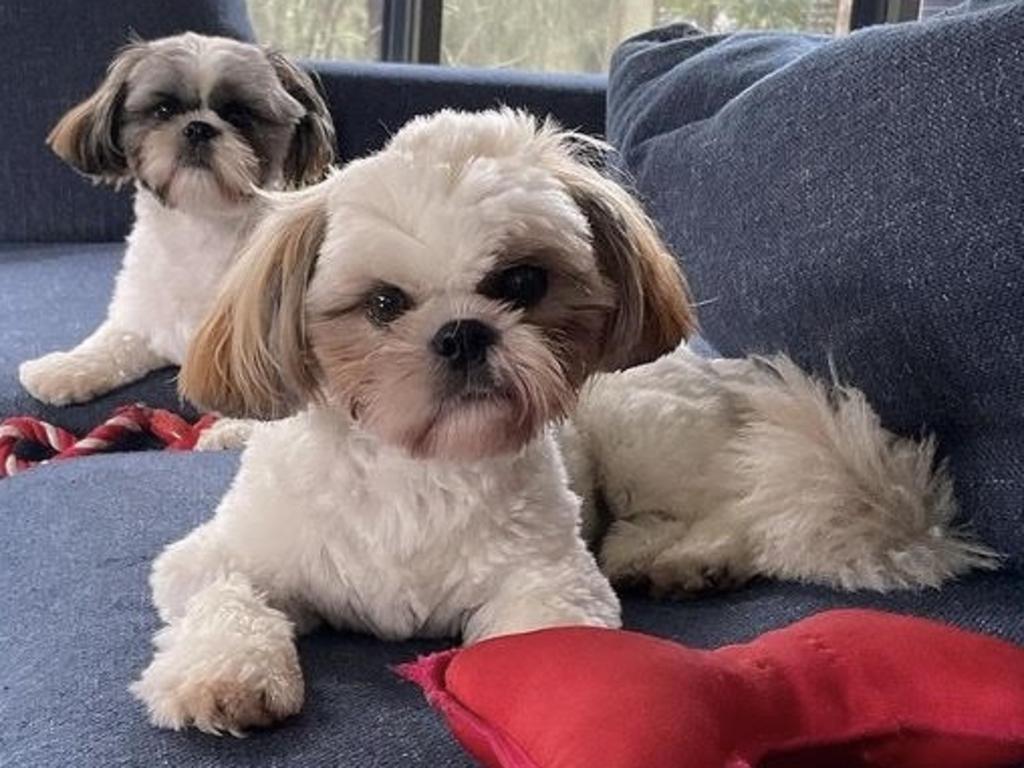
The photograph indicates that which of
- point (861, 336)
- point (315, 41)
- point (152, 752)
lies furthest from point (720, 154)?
point (315, 41)

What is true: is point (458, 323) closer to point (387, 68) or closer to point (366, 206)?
point (366, 206)

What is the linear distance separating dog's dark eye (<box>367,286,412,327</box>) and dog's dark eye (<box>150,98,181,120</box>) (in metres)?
1.31

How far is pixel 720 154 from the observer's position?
69.1 inches

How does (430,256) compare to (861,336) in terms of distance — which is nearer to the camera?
(430,256)

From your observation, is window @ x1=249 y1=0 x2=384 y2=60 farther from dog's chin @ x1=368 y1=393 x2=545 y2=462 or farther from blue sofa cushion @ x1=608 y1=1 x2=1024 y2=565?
dog's chin @ x1=368 y1=393 x2=545 y2=462

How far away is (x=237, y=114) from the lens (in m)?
2.39

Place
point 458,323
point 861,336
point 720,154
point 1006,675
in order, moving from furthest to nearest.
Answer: point 720,154 → point 861,336 → point 458,323 → point 1006,675

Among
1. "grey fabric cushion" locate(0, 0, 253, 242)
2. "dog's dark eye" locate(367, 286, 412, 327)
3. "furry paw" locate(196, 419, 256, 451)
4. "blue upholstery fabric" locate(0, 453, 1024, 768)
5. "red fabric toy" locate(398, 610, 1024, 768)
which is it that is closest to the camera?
"red fabric toy" locate(398, 610, 1024, 768)

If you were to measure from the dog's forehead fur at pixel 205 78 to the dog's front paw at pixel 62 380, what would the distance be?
45cm

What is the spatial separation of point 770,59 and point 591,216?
0.82 metres

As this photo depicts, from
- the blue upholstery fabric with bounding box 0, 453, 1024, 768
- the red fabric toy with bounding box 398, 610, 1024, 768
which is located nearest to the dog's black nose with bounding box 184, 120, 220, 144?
the blue upholstery fabric with bounding box 0, 453, 1024, 768

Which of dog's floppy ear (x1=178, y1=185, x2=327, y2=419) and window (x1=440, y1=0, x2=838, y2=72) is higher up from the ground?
dog's floppy ear (x1=178, y1=185, x2=327, y2=419)

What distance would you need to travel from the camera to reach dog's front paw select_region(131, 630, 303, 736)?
1.06 metres

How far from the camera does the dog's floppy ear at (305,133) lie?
7.96 feet
